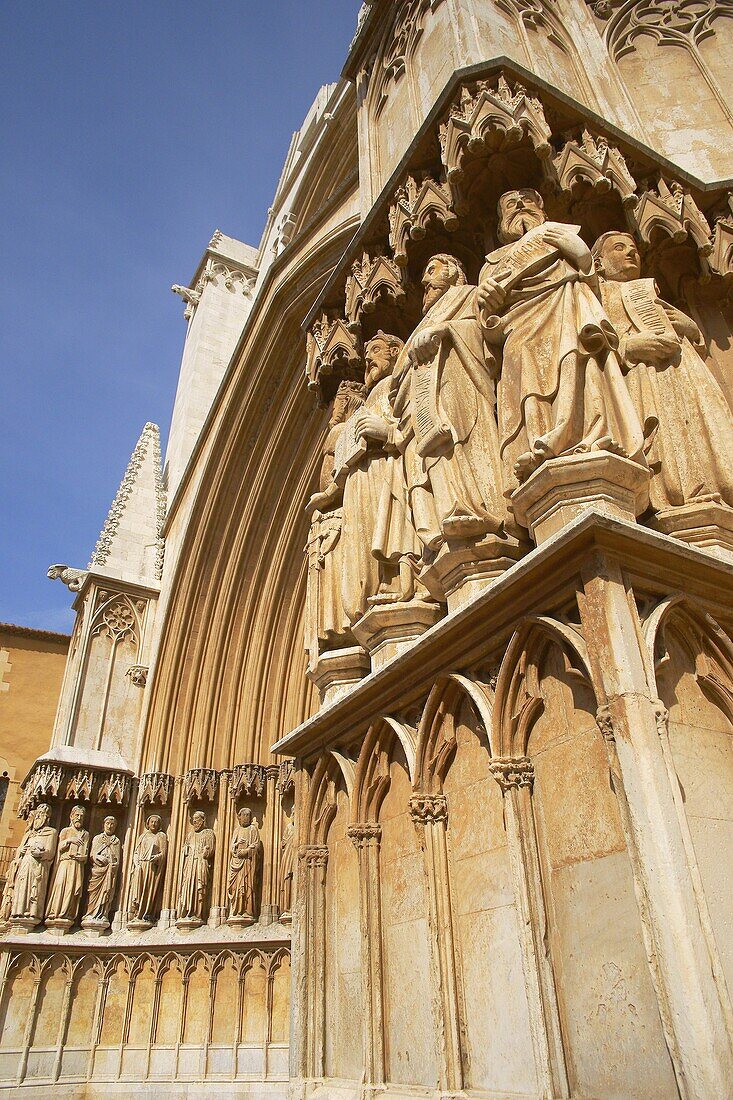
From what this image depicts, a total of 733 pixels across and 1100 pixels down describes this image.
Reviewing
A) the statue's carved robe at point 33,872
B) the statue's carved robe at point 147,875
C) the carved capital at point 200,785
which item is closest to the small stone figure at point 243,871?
the carved capital at point 200,785

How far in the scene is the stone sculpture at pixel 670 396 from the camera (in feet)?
9.62

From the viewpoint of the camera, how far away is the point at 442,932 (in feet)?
8.77

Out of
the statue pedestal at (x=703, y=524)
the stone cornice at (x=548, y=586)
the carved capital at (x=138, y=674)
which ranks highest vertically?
the carved capital at (x=138, y=674)

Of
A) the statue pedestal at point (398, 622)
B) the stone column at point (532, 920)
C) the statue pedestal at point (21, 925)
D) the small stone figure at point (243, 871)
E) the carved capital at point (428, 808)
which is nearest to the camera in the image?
the stone column at point (532, 920)

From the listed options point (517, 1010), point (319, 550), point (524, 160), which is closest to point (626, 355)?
point (524, 160)

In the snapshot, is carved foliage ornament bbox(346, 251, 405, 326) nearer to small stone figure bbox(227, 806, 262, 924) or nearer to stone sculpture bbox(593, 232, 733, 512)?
stone sculpture bbox(593, 232, 733, 512)

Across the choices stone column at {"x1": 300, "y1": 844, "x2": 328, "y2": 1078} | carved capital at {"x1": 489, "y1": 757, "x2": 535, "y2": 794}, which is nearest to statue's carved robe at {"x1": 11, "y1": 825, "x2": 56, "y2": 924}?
stone column at {"x1": 300, "y1": 844, "x2": 328, "y2": 1078}

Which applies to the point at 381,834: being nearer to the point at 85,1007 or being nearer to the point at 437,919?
the point at 437,919

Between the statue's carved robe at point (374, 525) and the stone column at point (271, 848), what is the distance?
5.08 meters

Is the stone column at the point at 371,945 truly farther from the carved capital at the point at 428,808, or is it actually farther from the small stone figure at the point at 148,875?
the small stone figure at the point at 148,875

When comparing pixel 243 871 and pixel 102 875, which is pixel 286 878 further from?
pixel 102 875

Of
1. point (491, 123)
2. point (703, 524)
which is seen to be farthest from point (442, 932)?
point (491, 123)

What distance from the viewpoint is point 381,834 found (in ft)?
10.6

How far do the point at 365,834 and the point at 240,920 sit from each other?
16.6ft
